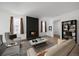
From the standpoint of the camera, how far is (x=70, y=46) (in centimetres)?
210

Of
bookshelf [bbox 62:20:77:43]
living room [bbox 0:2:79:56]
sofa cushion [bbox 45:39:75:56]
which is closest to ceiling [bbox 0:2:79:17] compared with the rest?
living room [bbox 0:2:79:56]

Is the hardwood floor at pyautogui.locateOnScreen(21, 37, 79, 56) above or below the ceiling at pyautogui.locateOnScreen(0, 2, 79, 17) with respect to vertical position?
below

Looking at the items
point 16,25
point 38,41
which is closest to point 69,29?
point 38,41

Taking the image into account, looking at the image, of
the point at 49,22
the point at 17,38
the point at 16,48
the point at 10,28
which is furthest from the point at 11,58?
the point at 49,22

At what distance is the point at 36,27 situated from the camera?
231 cm

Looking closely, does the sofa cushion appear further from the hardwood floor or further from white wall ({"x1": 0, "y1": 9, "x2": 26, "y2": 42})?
white wall ({"x1": 0, "y1": 9, "x2": 26, "y2": 42})

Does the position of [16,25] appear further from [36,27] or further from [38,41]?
[38,41]

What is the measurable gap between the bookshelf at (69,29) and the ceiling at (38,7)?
0.34 m

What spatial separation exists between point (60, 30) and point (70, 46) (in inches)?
18.9

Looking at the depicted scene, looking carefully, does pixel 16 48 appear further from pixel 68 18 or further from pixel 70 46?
pixel 68 18

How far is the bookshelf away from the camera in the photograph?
2.33m

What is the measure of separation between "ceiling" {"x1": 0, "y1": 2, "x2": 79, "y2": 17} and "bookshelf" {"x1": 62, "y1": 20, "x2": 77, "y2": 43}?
1.12 feet

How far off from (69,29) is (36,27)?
91cm

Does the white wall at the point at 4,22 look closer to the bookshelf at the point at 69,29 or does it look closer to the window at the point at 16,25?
the window at the point at 16,25
